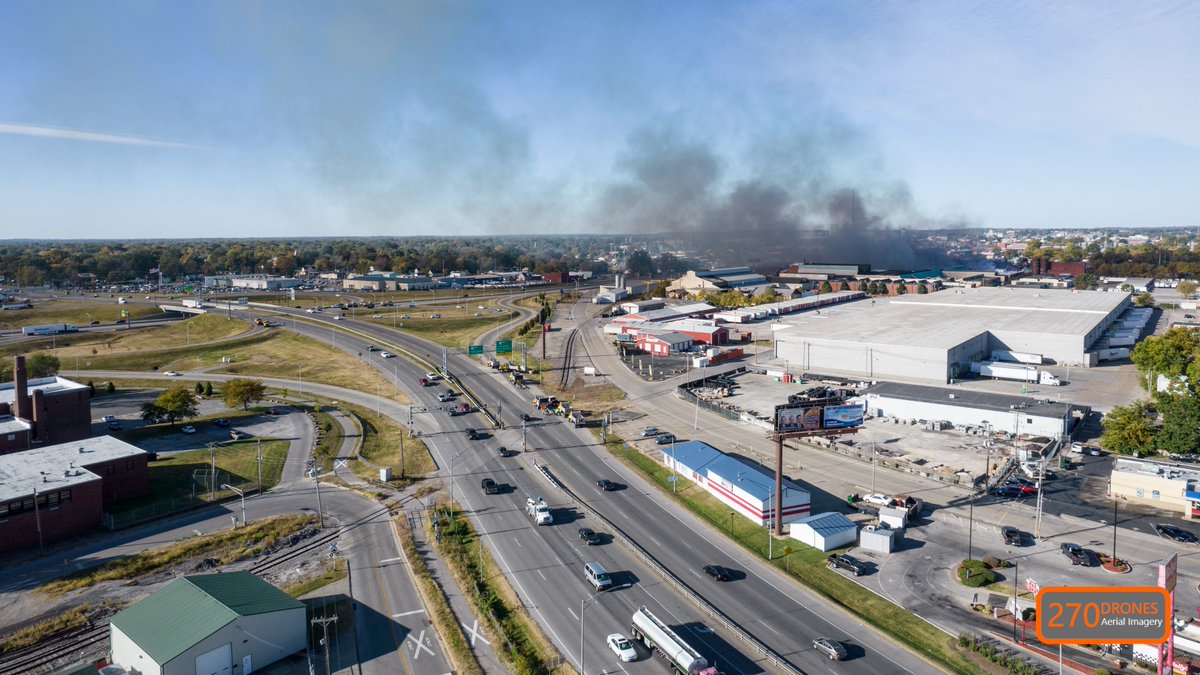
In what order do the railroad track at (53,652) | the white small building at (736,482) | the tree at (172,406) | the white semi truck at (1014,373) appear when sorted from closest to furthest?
1. the railroad track at (53,652)
2. the white small building at (736,482)
3. the tree at (172,406)
4. the white semi truck at (1014,373)

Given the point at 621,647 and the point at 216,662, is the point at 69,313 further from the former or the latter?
the point at 621,647

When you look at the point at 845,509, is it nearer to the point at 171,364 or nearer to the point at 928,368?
the point at 928,368

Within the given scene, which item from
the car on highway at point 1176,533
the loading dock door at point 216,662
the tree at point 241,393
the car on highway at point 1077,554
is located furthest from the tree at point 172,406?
the car on highway at point 1176,533

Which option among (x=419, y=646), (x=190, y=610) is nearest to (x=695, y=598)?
(x=419, y=646)

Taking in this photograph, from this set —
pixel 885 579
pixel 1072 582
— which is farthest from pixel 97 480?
pixel 1072 582

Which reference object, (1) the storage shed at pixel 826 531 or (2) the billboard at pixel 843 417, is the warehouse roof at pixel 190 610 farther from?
(2) the billboard at pixel 843 417

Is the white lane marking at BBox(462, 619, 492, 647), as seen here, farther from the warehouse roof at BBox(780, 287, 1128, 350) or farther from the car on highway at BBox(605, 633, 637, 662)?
the warehouse roof at BBox(780, 287, 1128, 350)

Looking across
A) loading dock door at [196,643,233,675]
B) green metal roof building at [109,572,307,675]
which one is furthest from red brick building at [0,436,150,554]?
loading dock door at [196,643,233,675]
